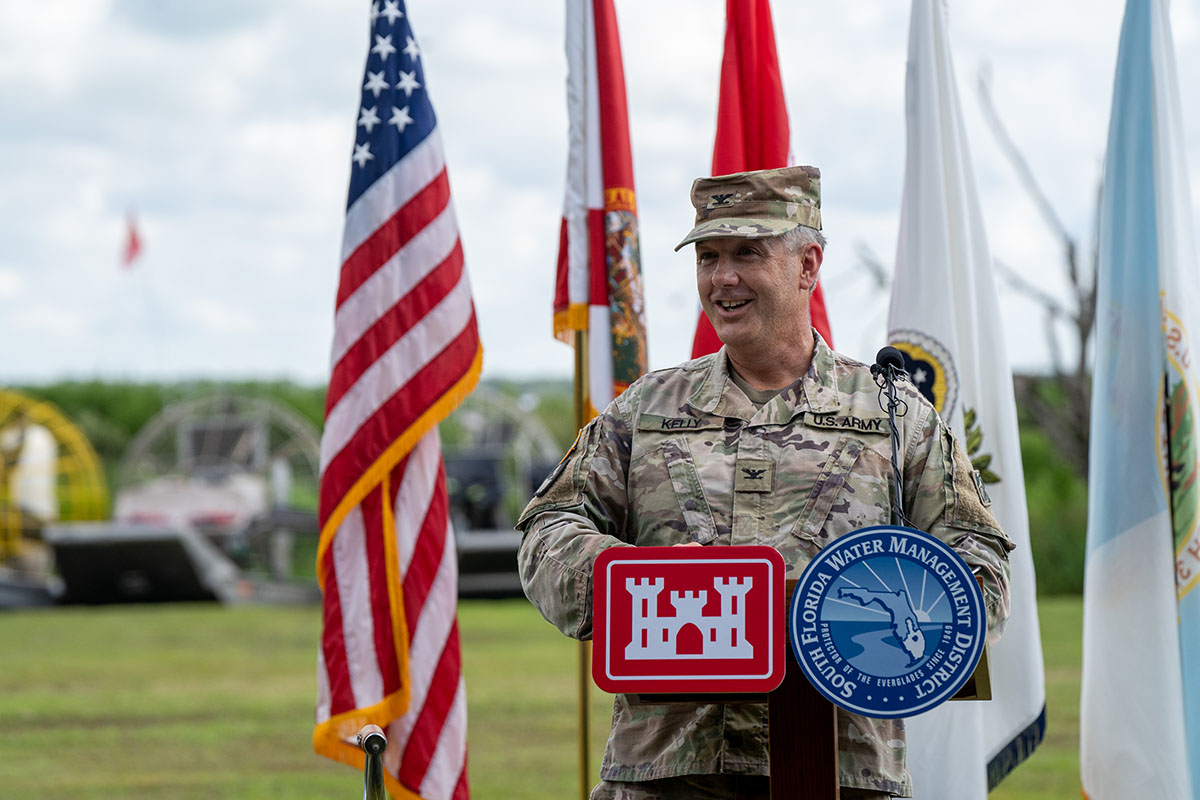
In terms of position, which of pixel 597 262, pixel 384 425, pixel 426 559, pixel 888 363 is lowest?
pixel 426 559

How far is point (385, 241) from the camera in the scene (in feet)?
13.5

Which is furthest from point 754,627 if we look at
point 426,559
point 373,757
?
point 426,559

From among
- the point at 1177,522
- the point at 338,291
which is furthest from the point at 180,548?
the point at 1177,522

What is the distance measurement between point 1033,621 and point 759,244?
198cm

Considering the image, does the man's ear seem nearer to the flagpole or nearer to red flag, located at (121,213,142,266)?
the flagpole

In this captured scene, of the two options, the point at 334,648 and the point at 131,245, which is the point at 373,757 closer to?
the point at 334,648

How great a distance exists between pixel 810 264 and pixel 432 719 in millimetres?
2312

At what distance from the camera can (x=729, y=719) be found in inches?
83.0

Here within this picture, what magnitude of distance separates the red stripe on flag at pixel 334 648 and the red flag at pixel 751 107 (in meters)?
1.31

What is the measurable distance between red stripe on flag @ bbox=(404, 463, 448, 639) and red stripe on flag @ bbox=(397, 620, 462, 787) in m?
0.13

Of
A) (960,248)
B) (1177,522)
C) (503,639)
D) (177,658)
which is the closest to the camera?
(1177,522)

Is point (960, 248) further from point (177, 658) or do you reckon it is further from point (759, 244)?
point (177, 658)

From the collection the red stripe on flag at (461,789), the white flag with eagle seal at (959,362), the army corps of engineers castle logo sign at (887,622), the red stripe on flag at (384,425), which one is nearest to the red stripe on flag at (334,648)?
the red stripe on flag at (384,425)

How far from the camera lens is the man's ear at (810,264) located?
7.50 feet
